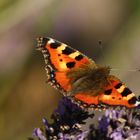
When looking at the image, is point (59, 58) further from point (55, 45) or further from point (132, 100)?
point (132, 100)

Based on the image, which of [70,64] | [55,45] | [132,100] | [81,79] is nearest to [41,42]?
[55,45]

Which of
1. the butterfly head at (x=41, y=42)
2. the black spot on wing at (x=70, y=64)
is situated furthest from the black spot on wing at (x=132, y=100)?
the butterfly head at (x=41, y=42)

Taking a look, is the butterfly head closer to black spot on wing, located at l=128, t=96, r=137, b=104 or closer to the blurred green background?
black spot on wing, located at l=128, t=96, r=137, b=104

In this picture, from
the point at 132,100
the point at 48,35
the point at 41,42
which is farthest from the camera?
the point at 48,35

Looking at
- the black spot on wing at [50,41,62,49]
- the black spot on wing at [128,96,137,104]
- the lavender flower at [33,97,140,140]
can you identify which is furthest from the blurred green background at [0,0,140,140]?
the black spot on wing at [128,96,137,104]

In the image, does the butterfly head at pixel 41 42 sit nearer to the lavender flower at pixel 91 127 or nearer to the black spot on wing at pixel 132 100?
the lavender flower at pixel 91 127

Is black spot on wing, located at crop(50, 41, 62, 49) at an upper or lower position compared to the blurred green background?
upper
